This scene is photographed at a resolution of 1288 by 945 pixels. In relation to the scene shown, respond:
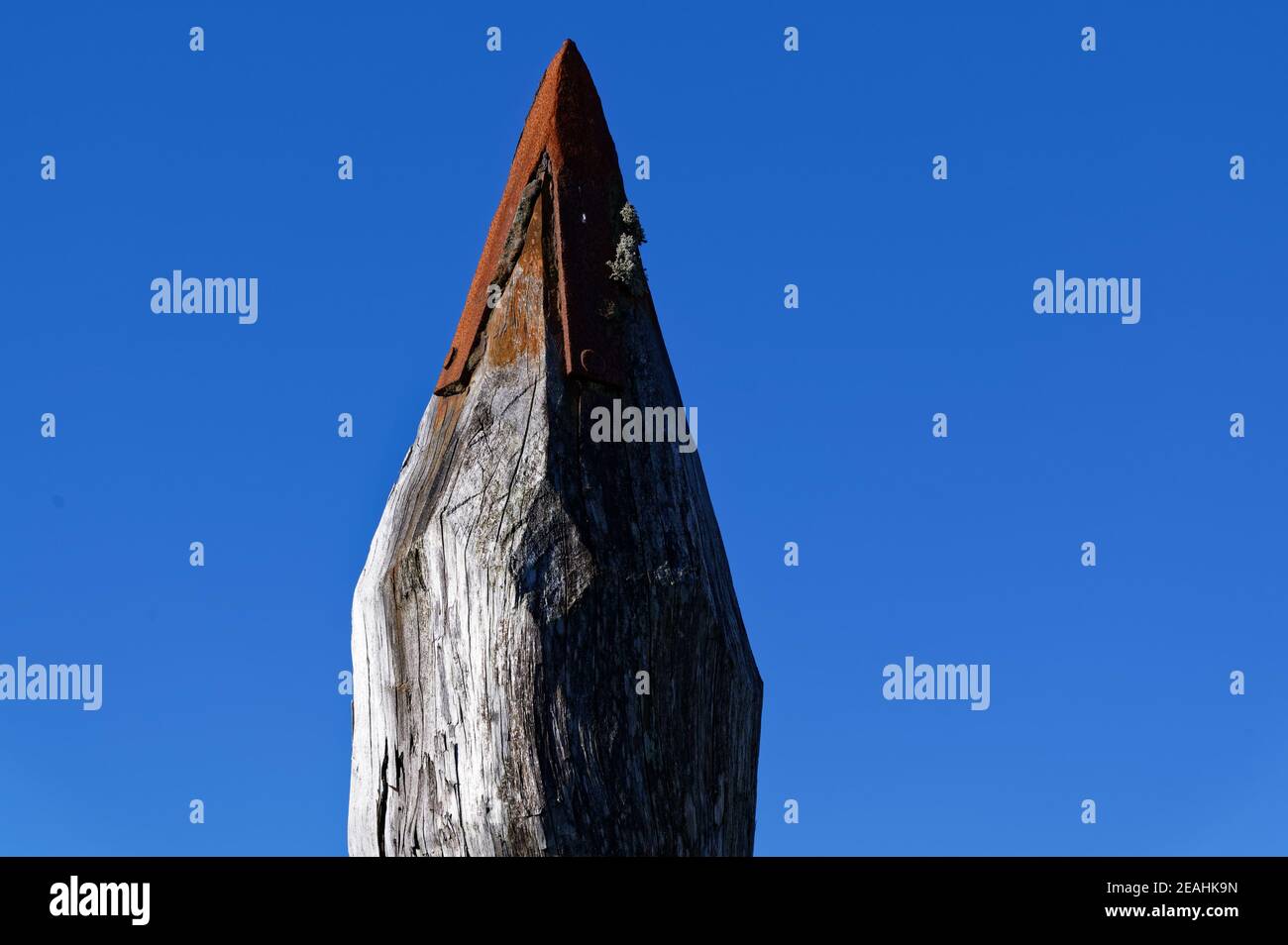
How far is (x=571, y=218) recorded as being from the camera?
15.2 feet

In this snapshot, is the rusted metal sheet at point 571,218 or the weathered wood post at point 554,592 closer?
the weathered wood post at point 554,592

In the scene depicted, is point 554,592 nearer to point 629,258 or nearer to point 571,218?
point 629,258

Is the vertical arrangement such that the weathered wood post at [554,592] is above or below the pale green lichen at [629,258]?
below

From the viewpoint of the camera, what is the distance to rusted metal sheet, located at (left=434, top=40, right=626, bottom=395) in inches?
176

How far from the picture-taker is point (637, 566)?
4.20 meters

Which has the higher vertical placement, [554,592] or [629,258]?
[629,258]

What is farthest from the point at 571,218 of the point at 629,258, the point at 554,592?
the point at 554,592

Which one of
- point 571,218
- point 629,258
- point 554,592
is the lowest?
point 554,592

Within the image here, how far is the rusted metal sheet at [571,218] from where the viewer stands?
4480mm

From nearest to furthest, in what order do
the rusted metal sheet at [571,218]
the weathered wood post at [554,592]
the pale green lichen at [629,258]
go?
the weathered wood post at [554,592], the rusted metal sheet at [571,218], the pale green lichen at [629,258]

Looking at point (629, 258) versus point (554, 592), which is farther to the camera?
point (629, 258)

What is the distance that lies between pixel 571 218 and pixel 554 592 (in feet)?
4.40
